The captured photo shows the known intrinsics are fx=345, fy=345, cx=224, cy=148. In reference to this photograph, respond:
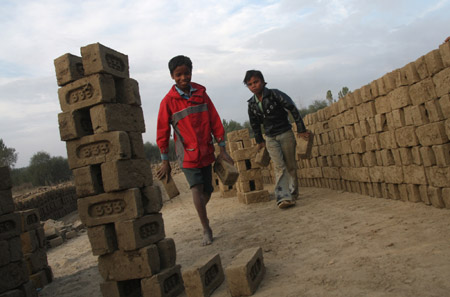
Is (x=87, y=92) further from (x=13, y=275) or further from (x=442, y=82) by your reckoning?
(x=442, y=82)

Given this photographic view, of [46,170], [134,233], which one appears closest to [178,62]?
[134,233]

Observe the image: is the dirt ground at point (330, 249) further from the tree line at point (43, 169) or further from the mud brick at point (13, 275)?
the tree line at point (43, 169)

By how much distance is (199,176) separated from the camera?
4305mm

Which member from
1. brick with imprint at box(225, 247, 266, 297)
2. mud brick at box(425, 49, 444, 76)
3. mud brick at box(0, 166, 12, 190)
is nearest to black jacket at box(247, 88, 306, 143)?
mud brick at box(425, 49, 444, 76)

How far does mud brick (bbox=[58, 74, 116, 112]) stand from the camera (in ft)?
10.6

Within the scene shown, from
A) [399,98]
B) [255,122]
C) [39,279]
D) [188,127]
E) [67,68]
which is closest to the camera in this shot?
[67,68]

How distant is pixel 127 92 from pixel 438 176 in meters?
3.67

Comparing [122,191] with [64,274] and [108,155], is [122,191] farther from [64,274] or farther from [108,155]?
[64,274]

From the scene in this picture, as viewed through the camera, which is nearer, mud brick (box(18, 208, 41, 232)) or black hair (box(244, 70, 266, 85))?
mud brick (box(18, 208, 41, 232))

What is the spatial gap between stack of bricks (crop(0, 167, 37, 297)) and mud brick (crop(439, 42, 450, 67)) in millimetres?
5049

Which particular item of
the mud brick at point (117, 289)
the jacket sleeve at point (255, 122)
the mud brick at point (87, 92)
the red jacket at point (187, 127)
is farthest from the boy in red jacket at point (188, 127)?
the jacket sleeve at point (255, 122)

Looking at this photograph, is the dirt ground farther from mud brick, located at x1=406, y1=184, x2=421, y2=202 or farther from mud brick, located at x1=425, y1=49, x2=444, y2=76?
mud brick, located at x1=425, y1=49, x2=444, y2=76

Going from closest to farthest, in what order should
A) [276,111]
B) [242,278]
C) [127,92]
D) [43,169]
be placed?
1. [242,278]
2. [127,92]
3. [276,111]
4. [43,169]

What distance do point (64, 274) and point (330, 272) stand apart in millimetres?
3996
